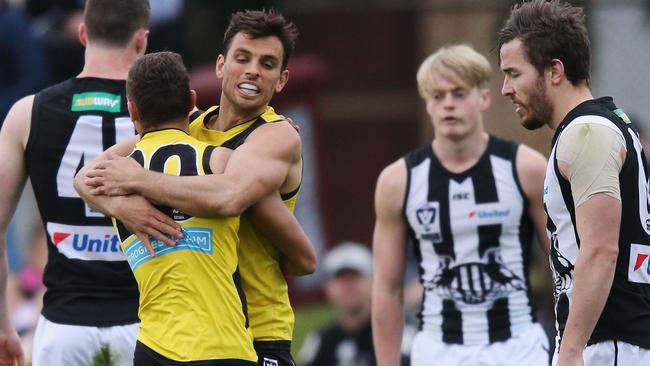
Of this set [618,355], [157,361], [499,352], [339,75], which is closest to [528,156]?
[499,352]

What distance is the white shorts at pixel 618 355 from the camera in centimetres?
557

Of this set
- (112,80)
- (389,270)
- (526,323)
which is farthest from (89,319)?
(526,323)

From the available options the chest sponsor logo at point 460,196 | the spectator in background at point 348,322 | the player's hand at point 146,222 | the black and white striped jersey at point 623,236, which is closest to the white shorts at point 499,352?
the chest sponsor logo at point 460,196

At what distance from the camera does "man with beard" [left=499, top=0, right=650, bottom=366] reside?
17.5ft

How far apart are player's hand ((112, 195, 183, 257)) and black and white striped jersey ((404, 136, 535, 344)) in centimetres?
222

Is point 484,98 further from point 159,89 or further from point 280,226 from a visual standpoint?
point 159,89

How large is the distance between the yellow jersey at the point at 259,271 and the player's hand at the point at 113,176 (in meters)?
0.46

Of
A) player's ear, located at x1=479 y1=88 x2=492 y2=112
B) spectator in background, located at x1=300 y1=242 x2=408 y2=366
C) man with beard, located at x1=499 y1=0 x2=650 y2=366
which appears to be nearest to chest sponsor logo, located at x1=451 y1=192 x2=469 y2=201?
player's ear, located at x1=479 y1=88 x2=492 y2=112

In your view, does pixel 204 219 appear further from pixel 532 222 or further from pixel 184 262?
pixel 532 222

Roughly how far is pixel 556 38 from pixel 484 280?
1.94 meters

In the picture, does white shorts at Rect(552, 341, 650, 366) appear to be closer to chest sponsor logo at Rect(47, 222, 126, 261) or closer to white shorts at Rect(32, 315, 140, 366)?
white shorts at Rect(32, 315, 140, 366)

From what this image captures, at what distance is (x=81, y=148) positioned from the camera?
21.8 ft

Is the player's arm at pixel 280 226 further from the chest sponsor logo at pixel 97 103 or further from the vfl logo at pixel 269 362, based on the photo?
the chest sponsor logo at pixel 97 103

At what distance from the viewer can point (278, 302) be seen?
19.1ft
